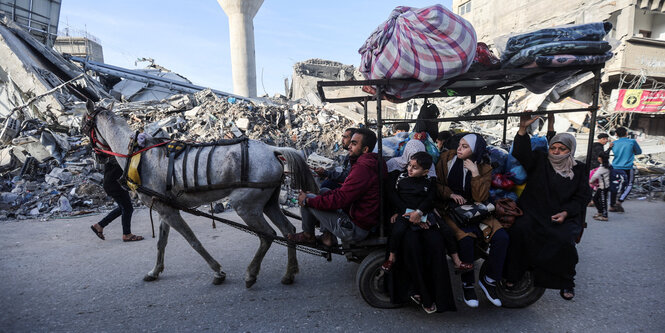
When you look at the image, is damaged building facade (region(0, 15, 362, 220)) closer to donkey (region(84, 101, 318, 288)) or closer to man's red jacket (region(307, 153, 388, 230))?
donkey (region(84, 101, 318, 288))

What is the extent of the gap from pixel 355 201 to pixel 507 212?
4.17 ft

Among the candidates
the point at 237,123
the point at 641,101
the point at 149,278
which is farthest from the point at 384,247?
the point at 641,101

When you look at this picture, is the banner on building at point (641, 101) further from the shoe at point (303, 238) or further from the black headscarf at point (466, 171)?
the shoe at point (303, 238)

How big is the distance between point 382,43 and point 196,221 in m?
4.62

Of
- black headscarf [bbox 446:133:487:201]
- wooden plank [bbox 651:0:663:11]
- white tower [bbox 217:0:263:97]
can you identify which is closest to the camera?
black headscarf [bbox 446:133:487:201]

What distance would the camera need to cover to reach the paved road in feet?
8.41

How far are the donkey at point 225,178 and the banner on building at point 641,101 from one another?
17421 mm

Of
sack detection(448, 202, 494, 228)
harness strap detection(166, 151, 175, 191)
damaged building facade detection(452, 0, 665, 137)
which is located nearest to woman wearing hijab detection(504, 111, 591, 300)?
sack detection(448, 202, 494, 228)

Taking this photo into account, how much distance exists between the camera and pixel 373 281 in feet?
8.99

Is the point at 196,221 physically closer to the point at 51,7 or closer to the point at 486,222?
the point at 486,222

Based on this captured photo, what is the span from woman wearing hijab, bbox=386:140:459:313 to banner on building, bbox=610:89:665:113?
55.9 ft

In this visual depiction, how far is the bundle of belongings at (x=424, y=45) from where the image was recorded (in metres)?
2.33

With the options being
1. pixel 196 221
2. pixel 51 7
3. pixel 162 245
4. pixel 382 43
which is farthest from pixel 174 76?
pixel 382 43

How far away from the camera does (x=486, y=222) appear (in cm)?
259
